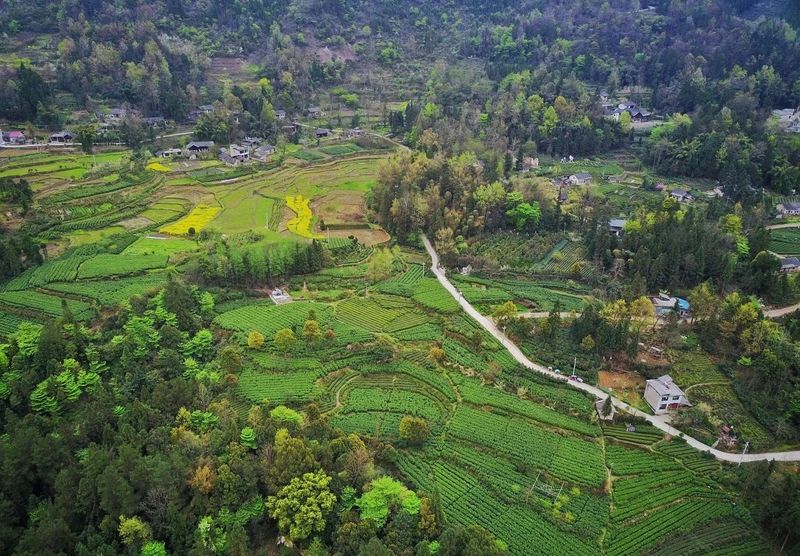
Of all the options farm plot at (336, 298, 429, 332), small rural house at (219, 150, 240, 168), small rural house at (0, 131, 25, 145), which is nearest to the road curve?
farm plot at (336, 298, 429, 332)

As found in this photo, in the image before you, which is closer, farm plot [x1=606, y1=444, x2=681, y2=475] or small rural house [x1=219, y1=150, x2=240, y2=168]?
farm plot [x1=606, y1=444, x2=681, y2=475]

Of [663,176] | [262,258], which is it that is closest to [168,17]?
[262,258]

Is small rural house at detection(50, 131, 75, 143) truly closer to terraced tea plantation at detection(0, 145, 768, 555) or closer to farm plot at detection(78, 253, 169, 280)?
terraced tea plantation at detection(0, 145, 768, 555)

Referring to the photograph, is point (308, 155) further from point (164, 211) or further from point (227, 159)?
point (164, 211)

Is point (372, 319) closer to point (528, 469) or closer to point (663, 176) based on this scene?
point (528, 469)

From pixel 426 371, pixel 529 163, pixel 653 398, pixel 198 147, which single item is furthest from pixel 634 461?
pixel 198 147

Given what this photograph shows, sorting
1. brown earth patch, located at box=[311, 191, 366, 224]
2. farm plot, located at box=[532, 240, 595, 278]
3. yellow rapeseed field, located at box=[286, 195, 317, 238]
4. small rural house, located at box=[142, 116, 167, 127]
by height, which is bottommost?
brown earth patch, located at box=[311, 191, 366, 224]
